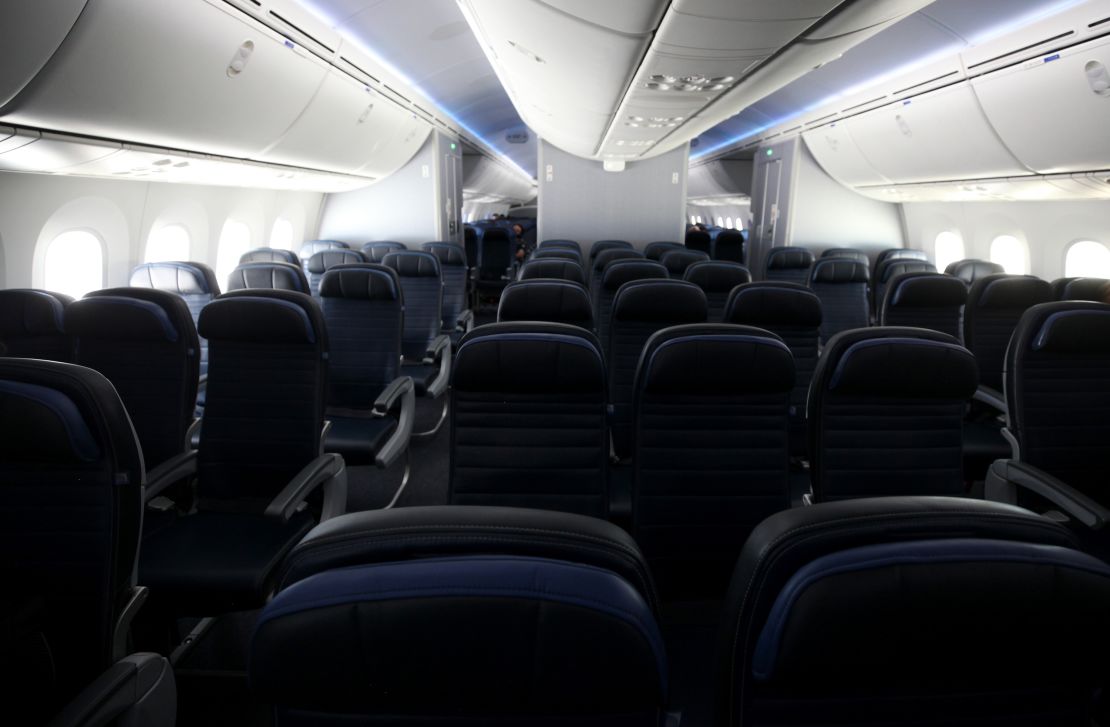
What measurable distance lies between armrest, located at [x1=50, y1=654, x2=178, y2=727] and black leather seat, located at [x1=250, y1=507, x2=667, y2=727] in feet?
3.14

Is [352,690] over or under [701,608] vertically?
over

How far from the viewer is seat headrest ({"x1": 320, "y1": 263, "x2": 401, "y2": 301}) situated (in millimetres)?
4871

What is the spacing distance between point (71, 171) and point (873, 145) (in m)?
8.96

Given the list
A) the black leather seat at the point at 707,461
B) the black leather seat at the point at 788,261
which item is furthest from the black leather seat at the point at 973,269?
the black leather seat at the point at 707,461

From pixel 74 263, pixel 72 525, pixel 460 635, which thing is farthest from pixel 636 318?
pixel 74 263

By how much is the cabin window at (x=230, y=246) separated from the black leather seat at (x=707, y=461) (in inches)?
261

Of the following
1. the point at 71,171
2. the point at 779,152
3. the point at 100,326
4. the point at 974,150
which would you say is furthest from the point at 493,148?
the point at 100,326

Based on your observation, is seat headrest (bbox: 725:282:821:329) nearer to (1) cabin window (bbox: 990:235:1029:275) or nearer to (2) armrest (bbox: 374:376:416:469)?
(2) armrest (bbox: 374:376:416:469)

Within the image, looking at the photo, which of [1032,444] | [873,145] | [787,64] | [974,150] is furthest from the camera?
[873,145]

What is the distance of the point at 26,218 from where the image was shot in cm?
464

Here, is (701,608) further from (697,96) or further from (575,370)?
(697,96)

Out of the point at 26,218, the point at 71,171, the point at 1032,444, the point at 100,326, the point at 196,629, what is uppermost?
the point at 71,171

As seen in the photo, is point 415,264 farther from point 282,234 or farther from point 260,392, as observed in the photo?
point 260,392

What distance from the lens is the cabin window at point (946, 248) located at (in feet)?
33.3
